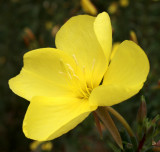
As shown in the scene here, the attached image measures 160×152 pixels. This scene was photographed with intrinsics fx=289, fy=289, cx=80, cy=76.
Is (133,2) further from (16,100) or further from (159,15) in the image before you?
(16,100)

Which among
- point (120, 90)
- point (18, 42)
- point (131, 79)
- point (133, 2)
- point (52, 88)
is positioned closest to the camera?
point (120, 90)

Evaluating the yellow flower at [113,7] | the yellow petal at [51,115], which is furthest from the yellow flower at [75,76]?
the yellow flower at [113,7]

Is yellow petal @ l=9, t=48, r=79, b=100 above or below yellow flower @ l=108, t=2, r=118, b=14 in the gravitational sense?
above

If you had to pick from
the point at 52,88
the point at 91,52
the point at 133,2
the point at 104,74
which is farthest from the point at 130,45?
the point at 133,2

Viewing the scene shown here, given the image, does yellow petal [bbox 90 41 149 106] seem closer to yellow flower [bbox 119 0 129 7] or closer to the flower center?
the flower center

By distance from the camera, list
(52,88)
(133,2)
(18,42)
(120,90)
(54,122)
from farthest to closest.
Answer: (18,42) < (133,2) < (52,88) < (54,122) < (120,90)

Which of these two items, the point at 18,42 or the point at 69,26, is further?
the point at 18,42

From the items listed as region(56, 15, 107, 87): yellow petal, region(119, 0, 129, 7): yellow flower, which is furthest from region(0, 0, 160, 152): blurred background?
region(56, 15, 107, 87): yellow petal
